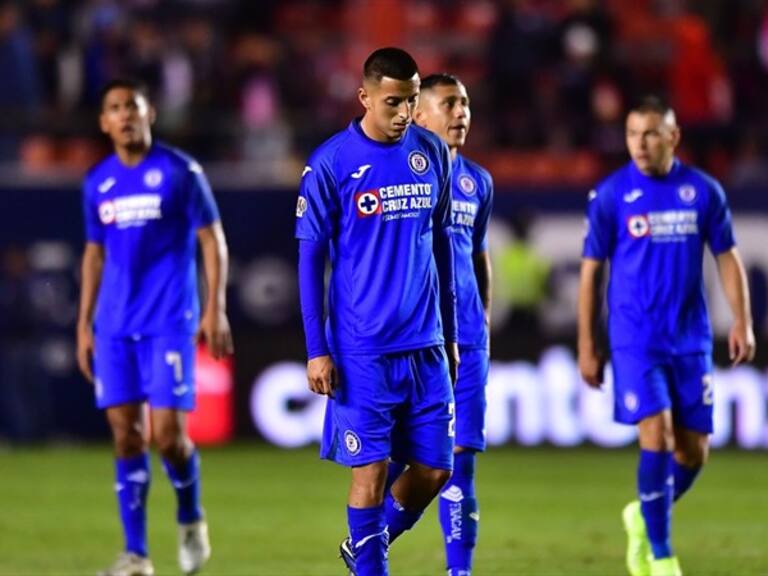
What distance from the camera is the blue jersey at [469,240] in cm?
910

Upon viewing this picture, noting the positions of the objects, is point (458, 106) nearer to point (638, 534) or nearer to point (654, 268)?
point (654, 268)

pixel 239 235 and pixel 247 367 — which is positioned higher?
pixel 239 235

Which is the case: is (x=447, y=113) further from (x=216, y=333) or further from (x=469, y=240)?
(x=216, y=333)

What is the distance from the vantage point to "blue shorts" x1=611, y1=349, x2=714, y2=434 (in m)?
9.77

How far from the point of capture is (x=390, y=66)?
7793mm

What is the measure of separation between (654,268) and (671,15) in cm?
1257

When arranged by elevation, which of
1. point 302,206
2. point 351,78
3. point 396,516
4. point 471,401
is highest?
point 351,78

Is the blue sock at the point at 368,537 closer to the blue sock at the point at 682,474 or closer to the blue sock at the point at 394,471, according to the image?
the blue sock at the point at 394,471

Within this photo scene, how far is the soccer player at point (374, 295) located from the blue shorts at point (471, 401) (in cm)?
104

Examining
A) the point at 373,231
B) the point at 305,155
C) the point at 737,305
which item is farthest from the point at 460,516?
the point at 305,155

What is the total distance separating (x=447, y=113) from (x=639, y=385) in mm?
1814

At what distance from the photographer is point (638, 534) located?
10.0 m

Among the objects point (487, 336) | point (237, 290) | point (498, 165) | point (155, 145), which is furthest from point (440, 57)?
point (487, 336)

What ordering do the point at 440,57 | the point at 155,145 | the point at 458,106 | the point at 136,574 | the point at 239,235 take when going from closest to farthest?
the point at 458,106 < the point at 136,574 < the point at 155,145 < the point at 239,235 < the point at 440,57
